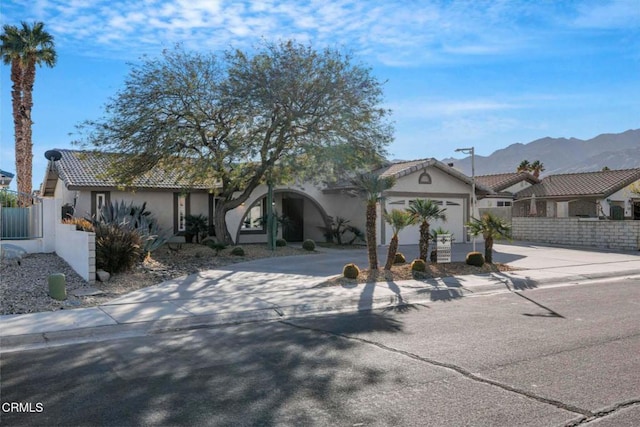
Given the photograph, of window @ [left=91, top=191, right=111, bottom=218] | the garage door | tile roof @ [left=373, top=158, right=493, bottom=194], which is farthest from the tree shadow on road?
tile roof @ [left=373, top=158, right=493, bottom=194]

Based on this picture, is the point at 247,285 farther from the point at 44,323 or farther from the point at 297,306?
the point at 44,323

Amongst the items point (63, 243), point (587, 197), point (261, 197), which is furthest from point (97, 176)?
point (587, 197)

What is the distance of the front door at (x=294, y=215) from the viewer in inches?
1148

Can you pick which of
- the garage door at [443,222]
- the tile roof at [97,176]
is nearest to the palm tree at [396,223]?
the tile roof at [97,176]

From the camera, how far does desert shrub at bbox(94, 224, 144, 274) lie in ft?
45.1

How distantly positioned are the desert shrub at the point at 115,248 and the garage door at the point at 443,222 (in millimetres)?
13602

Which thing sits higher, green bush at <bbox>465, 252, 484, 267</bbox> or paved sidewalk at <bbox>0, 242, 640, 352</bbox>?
green bush at <bbox>465, 252, 484, 267</bbox>

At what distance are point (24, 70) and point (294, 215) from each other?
16.7 meters

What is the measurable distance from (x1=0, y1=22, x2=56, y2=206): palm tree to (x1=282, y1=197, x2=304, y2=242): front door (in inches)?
561

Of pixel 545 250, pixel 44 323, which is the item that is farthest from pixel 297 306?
pixel 545 250

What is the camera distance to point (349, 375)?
20.5 ft

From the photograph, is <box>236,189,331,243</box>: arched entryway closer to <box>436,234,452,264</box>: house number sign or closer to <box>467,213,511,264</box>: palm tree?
<box>436,234,452,264</box>: house number sign

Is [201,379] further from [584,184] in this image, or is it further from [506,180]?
[506,180]

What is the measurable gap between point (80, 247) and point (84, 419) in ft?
31.6
